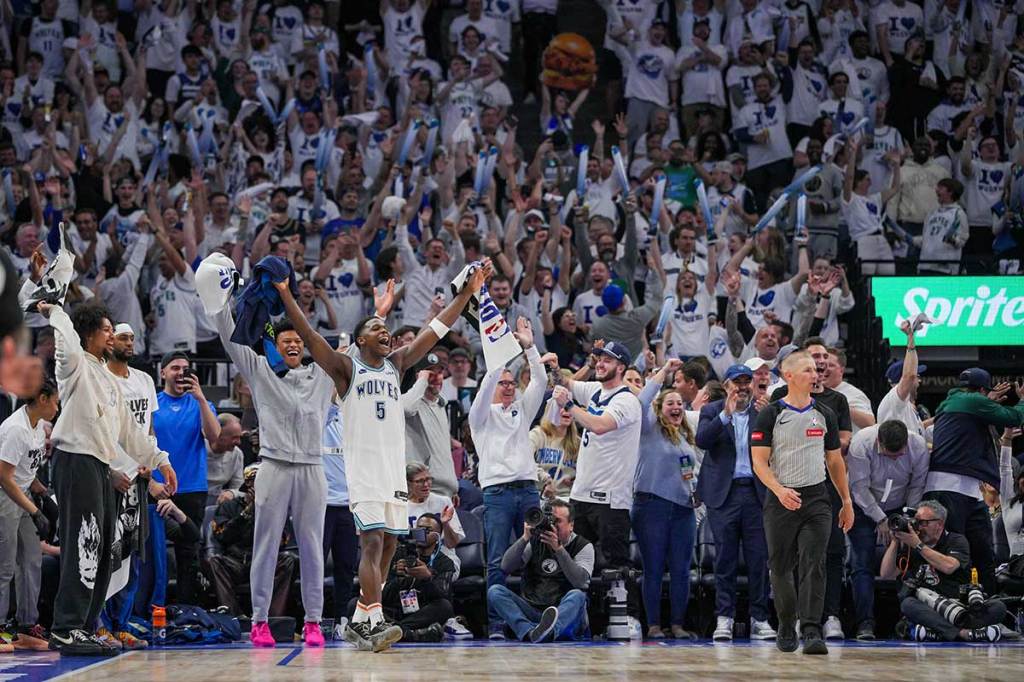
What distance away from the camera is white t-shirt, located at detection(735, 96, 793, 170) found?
18547mm

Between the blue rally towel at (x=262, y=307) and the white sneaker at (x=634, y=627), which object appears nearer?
the blue rally towel at (x=262, y=307)

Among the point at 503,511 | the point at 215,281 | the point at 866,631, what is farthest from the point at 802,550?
the point at 215,281

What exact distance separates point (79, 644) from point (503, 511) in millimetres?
3659

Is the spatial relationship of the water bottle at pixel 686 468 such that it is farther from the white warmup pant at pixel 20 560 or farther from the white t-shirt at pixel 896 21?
the white t-shirt at pixel 896 21

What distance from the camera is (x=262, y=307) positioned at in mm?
9109

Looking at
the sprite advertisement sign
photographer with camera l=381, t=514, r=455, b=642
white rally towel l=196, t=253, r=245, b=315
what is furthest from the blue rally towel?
the sprite advertisement sign

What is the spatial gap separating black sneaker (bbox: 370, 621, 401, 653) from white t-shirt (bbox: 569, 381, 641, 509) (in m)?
2.96

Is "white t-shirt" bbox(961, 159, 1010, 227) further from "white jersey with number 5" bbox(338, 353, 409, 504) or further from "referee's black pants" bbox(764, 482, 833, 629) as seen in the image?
"white jersey with number 5" bbox(338, 353, 409, 504)

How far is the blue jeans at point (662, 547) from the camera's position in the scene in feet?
36.2

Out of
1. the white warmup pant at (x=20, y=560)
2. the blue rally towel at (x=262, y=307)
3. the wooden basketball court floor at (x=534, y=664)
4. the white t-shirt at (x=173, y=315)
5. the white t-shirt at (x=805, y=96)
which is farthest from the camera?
the white t-shirt at (x=805, y=96)

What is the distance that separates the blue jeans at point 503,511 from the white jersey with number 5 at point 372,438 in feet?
7.26

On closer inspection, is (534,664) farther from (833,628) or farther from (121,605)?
(833,628)

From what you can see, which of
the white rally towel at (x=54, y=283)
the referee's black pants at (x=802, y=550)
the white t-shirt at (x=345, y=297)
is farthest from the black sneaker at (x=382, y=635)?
the white t-shirt at (x=345, y=297)

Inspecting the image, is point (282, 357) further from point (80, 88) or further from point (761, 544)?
point (80, 88)
